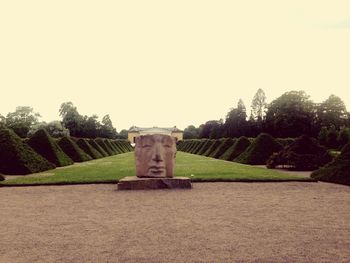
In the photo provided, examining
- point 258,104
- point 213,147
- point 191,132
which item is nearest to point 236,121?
point 258,104

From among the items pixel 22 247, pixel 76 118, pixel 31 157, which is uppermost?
pixel 76 118

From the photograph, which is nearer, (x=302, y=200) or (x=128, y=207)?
(x=128, y=207)

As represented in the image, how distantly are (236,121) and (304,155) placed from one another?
6521 centimetres

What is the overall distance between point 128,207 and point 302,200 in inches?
202

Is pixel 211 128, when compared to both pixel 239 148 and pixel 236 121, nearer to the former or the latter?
pixel 236 121

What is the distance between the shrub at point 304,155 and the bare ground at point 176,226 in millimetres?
11355

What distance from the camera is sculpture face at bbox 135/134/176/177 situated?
16.0 metres

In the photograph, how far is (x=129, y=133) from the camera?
15138cm

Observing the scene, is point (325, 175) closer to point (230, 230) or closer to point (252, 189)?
point (252, 189)

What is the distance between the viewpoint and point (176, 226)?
8.19m

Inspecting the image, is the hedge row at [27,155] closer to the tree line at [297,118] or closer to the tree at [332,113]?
the tree line at [297,118]

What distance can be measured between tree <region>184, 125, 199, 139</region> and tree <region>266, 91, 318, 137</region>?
70.1 metres

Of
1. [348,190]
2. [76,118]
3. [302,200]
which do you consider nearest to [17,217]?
[302,200]

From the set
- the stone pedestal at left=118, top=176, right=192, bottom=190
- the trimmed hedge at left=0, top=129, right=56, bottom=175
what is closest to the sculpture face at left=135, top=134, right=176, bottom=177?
the stone pedestal at left=118, top=176, right=192, bottom=190
